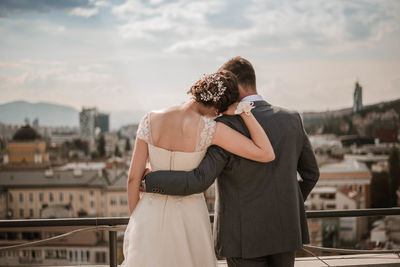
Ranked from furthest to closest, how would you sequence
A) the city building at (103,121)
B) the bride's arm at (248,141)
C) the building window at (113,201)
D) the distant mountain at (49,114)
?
the city building at (103,121) → the distant mountain at (49,114) → the building window at (113,201) → the bride's arm at (248,141)

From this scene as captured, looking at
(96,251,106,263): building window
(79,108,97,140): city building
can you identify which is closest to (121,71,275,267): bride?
(96,251,106,263): building window

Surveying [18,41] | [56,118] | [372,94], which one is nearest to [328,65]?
[372,94]

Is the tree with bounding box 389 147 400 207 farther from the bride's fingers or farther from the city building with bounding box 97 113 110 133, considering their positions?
the bride's fingers

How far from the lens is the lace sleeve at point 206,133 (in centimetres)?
166

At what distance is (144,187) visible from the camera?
175cm

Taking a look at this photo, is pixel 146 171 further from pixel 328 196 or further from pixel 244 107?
pixel 328 196

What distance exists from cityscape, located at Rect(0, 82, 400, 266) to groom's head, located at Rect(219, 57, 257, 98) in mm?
44358

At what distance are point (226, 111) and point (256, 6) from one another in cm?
9038

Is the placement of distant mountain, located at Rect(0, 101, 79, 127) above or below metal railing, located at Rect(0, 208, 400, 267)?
above

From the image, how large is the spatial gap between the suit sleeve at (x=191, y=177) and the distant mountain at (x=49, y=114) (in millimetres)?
91310

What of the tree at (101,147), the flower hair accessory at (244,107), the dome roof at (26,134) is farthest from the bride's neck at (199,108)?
the dome roof at (26,134)

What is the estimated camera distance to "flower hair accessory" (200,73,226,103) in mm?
1645

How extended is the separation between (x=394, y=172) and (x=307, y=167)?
7003cm

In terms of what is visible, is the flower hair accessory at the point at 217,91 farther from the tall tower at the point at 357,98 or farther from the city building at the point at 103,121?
the city building at the point at 103,121
